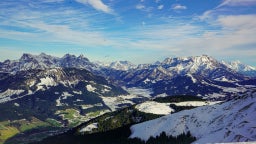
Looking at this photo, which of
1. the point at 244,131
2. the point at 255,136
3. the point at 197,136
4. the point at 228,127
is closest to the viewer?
the point at 255,136

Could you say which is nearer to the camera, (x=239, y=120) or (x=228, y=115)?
(x=239, y=120)

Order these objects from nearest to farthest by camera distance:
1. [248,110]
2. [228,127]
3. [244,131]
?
[244,131] → [228,127] → [248,110]

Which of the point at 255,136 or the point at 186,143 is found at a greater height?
the point at 255,136

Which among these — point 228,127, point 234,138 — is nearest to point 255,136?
point 234,138

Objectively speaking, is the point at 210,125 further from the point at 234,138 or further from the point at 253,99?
the point at 234,138

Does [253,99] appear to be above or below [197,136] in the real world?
above

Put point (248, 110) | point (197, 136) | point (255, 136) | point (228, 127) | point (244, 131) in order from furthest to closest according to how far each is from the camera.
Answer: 1. point (197, 136)
2. point (248, 110)
3. point (228, 127)
4. point (244, 131)
5. point (255, 136)

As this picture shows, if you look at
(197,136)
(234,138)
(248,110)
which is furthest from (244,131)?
(197,136)

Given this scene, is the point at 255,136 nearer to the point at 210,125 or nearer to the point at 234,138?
the point at 234,138

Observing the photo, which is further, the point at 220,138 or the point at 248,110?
the point at 248,110
